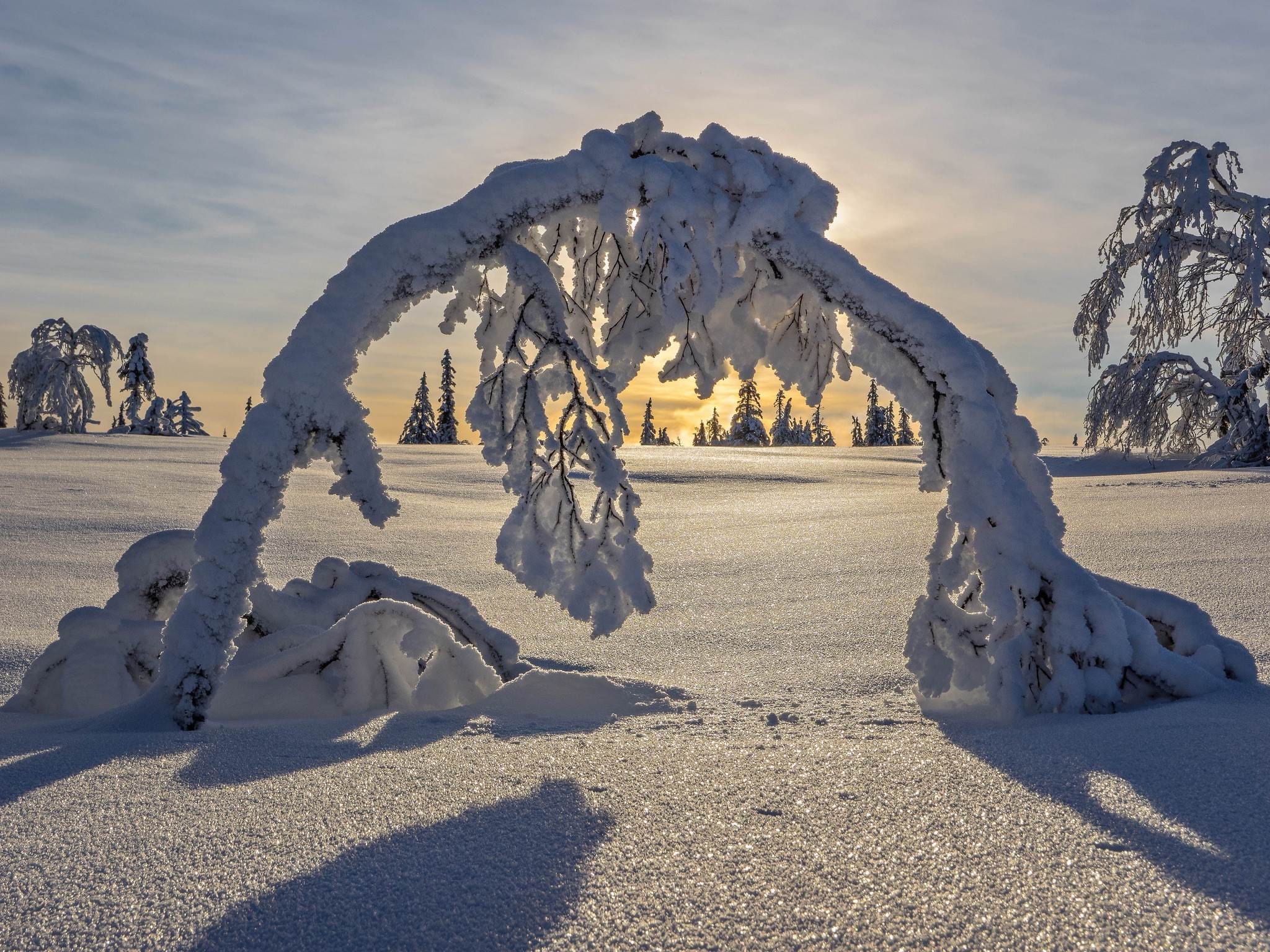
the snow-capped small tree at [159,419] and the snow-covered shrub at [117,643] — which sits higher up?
the snow-capped small tree at [159,419]

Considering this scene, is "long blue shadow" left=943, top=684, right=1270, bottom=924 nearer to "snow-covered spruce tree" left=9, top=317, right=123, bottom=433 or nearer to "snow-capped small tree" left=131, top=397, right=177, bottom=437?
"snow-covered spruce tree" left=9, top=317, right=123, bottom=433

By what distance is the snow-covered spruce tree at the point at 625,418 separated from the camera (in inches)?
87.7

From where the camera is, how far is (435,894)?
125 cm

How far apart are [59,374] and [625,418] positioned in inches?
726

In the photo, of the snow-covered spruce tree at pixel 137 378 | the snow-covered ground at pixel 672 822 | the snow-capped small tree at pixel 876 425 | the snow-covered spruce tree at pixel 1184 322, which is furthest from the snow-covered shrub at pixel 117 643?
the snow-capped small tree at pixel 876 425

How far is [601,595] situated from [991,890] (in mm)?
1445

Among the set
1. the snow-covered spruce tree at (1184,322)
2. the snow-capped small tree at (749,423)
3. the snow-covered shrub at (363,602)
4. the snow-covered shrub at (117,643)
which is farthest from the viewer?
the snow-capped small tree at (749,423)

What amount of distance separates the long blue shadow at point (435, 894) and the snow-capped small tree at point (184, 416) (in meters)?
44.4

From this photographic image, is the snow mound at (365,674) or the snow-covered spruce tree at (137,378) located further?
the snow-covered spruce tree at (137,378)

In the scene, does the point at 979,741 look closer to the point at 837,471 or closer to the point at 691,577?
the point at 691,577

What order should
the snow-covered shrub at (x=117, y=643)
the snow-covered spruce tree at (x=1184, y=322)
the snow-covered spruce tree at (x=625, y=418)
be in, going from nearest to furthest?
the snow-covered spruce tree at (x=625, y=418), the snow-covered shrub at (x=117, y=643), the snow-covered spruce tree at (x=1184, y=322)

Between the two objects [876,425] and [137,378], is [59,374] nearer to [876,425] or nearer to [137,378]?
[137,378]

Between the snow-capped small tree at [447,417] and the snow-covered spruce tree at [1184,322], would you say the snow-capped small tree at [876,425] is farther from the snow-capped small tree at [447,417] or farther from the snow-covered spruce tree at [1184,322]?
the snow-covered spruce tree at [1184,322]

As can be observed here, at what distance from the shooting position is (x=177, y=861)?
1.36 m
